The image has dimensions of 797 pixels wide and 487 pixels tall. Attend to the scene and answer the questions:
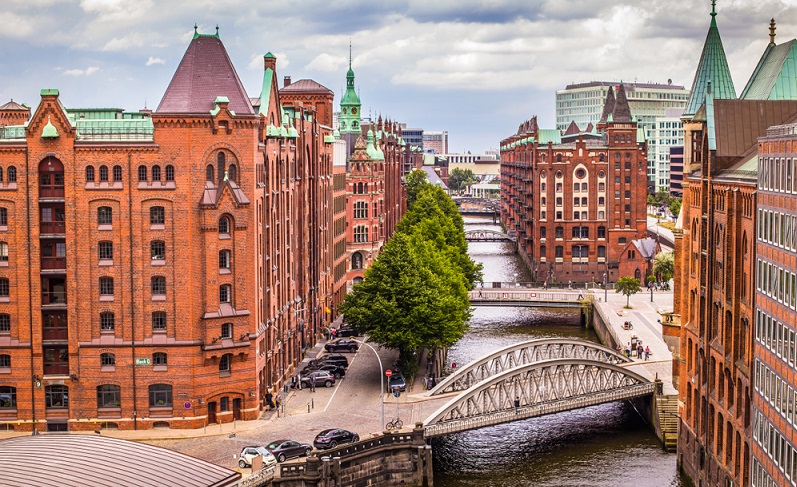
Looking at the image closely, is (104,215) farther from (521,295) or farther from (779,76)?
(521,295)

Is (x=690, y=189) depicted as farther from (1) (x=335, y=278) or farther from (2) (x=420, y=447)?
(1) (x=335, y=278)

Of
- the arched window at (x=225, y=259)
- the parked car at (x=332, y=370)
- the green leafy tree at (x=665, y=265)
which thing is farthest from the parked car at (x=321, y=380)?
the green leafy tree at (x=665, y=265)

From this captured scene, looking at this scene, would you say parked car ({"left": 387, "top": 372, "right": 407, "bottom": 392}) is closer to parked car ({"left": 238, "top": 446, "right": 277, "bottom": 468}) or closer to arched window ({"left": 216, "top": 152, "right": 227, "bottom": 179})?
parked car ({"left": 238, "top": 446, "right": 277, "bottom": 468})

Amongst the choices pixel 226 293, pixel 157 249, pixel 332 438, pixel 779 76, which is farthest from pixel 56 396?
pixel 779 76

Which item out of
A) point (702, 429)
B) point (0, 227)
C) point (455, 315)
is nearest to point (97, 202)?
point (0, 227)

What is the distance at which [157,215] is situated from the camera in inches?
3007

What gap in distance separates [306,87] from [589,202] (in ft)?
202

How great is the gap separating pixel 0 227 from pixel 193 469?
2968 cm

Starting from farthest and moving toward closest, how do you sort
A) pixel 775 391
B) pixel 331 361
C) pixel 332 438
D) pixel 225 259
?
pixel 331 361, pixel 225 259, pixel 332 438, pixel 775 391

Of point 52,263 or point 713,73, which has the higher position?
point 713,73

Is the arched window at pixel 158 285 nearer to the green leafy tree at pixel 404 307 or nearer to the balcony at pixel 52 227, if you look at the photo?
the balcony at pixel 52 227

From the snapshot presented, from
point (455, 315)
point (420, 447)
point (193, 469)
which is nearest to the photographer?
point (193, 469)

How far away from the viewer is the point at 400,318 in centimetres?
9306

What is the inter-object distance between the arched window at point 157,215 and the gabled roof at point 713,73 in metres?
36.5
